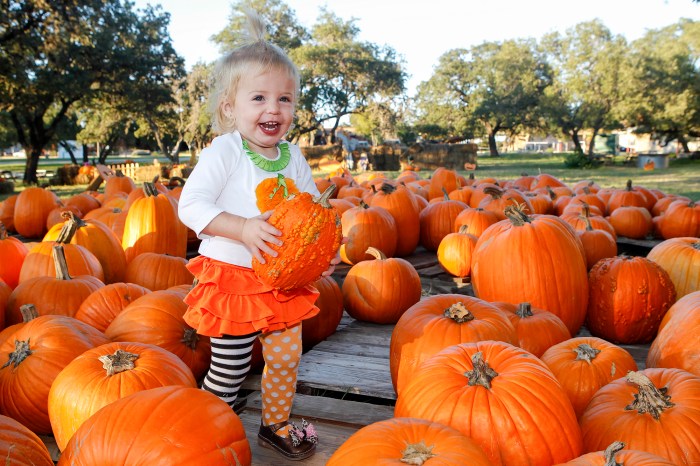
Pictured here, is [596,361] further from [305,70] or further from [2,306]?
[305,70]

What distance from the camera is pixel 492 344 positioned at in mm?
1963

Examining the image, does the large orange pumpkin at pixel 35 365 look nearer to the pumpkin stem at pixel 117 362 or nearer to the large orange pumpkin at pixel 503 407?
the pumpkin stem at pixel 117 362

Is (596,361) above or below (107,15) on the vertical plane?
below

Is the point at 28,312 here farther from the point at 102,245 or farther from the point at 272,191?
the point at 102,245

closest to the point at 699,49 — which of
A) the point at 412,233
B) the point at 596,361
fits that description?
the point at 412,233

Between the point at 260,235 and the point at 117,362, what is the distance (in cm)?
72

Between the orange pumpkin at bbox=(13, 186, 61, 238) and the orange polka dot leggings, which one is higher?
the orange pumpkin at bbox=(13, 186, 61, 238)

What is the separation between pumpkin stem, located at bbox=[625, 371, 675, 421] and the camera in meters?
1.75

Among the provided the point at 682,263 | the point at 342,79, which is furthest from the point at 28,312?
the point at 342,79

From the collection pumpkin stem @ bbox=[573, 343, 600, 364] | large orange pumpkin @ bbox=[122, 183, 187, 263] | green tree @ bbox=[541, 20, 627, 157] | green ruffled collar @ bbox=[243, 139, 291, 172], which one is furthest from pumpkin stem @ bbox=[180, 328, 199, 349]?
green tree @ bbox=[541, 20, 627, 157]

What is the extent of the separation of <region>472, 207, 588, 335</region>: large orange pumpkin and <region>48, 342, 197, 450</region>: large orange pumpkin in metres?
1.97

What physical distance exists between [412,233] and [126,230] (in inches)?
106

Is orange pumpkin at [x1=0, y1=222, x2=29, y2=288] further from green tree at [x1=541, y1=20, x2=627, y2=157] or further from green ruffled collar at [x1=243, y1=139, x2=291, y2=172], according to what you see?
green tree at [x1=541, y1=20, x2=627, y2=157]

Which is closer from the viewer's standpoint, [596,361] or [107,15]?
[596,361]
